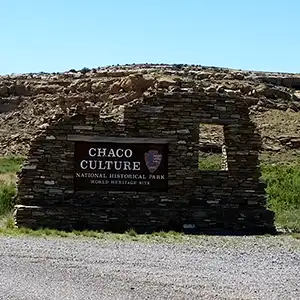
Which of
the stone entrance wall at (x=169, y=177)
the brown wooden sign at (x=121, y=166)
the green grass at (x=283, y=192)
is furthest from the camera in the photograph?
the green grass at (x=283, y=192)

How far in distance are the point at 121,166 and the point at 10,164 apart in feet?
106

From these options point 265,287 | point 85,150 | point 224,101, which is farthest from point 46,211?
point 265,287

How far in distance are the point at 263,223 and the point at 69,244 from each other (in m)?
6.16

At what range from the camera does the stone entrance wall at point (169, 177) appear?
18.3 meters

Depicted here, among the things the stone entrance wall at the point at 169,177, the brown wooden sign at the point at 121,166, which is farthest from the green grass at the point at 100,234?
the brown wooden sign at the point at 121,166

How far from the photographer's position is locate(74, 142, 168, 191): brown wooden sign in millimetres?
18516

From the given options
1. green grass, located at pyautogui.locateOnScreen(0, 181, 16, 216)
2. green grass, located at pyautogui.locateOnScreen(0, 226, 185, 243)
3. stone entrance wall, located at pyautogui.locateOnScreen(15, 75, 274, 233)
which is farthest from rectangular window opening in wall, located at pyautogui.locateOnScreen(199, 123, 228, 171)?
green grass, located at pyautogui.locateOnScreen(0, 226, 185, 243)

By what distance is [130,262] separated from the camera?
12836mm

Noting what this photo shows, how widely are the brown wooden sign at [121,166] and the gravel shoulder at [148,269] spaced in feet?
7.70

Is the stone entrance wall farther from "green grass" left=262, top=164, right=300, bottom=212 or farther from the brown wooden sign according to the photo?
"green grass" left=262, top=164, right=300, bottom=212

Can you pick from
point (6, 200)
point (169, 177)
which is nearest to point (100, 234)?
point (169, 177)

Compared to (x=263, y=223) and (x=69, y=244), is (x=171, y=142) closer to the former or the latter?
(x=263, y=223)

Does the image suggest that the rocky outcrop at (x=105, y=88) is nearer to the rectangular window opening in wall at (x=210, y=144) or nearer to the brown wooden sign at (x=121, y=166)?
the rectangular window opening in wall at (x=210, y=144)

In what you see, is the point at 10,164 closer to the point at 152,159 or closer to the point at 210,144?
the point at 210,144
